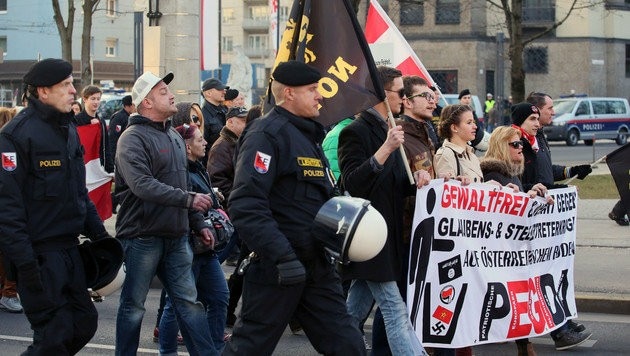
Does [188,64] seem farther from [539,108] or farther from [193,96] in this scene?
[539,108]

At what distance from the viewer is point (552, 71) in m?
52.5

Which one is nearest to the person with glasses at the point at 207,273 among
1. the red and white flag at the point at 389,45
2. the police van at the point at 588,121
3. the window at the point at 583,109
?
the red and white flag at the point at 389,45

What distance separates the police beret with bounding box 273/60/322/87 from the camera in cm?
557

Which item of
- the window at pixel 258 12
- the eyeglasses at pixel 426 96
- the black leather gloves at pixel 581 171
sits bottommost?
the black leather gloves at pixel 581 171

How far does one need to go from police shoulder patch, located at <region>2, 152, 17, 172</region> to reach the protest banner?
239cm

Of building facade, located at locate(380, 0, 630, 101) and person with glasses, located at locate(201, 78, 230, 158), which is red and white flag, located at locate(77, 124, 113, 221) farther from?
building facade, located at locate(380, 0, 630, 101)

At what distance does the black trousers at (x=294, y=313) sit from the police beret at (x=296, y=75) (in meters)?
0.85

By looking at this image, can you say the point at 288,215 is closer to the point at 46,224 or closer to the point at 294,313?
the point at 294,313

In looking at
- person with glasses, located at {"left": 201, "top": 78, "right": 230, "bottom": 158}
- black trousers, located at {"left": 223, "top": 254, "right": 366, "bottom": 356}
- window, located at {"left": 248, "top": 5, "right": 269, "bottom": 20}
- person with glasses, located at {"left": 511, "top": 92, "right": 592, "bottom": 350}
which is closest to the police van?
person with glasses, located at {"left": 201, "top": 78, "right": 230, "bottom": 158}

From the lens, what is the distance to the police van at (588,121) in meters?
39.4

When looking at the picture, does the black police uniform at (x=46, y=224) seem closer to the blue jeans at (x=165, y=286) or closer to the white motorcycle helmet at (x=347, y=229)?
the blue jeans at (x=165, y=286)

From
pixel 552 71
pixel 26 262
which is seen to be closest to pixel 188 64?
pixel 26 262

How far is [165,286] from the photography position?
6.98 metres

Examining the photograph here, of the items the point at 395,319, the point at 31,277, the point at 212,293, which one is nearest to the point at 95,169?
the point at 212,293
